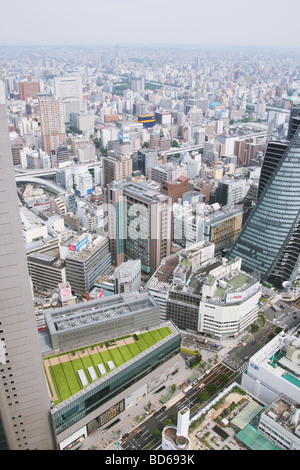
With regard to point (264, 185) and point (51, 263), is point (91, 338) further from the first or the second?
point (264, 185)

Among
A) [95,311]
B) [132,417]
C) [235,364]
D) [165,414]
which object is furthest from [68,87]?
[165,414]

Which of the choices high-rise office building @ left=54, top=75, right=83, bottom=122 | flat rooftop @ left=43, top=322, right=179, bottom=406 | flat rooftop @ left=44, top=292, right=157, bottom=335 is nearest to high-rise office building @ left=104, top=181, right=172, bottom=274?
flat rooftop @ left=44, top=292, right=157, bottom=335

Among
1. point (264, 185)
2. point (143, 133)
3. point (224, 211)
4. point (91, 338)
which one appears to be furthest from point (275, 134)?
point (143, 133)

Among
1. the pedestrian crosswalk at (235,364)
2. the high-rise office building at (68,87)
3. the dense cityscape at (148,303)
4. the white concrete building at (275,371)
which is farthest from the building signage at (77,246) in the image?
the high-rise office building at (68,87)

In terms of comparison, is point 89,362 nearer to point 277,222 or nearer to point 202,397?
point 202,397

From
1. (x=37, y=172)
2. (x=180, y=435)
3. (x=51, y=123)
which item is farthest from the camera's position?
(x=51, y=123)

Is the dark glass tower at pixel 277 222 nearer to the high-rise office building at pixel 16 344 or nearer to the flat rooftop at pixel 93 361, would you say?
the flat rooftop at pixel 93 361
